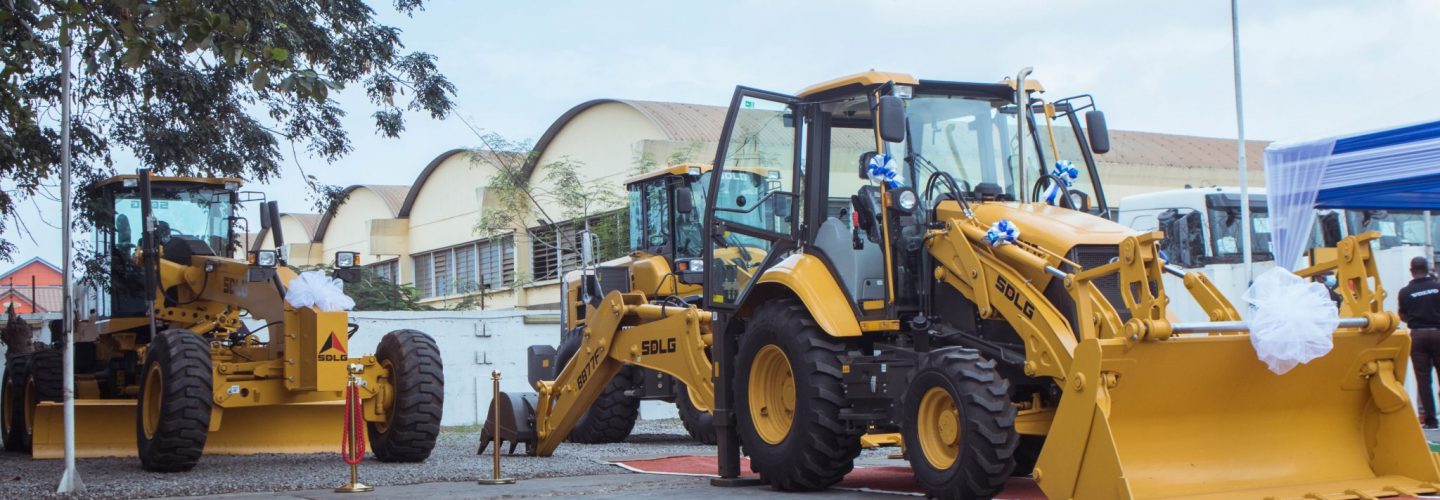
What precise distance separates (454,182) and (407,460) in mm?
22276

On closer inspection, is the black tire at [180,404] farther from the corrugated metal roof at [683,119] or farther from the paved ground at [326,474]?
the corrugated metal roof at [683,119]

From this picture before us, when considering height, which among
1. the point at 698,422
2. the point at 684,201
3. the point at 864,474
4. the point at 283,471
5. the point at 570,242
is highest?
the point at 570,242

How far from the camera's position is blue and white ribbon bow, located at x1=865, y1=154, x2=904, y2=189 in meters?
8.73

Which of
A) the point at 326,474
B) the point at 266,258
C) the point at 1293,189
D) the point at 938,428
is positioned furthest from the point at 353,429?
the point at 1293,189

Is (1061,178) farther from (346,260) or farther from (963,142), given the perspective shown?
(346,260)

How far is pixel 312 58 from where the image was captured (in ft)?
46.8

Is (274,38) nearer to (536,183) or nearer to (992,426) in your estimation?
(992,426)

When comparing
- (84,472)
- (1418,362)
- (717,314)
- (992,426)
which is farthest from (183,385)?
(1418,362)

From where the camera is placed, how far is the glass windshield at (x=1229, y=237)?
1916 cm

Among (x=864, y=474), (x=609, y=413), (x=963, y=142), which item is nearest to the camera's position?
(x=963, y=142)

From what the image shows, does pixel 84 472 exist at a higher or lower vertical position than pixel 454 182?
lower

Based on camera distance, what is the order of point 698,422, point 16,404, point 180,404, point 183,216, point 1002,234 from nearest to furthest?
point 1002,234 → point 180,404 → point 698,422 → point 183,216 → point 16,404

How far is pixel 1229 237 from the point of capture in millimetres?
19266

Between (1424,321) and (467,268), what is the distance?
2435 centimetres
